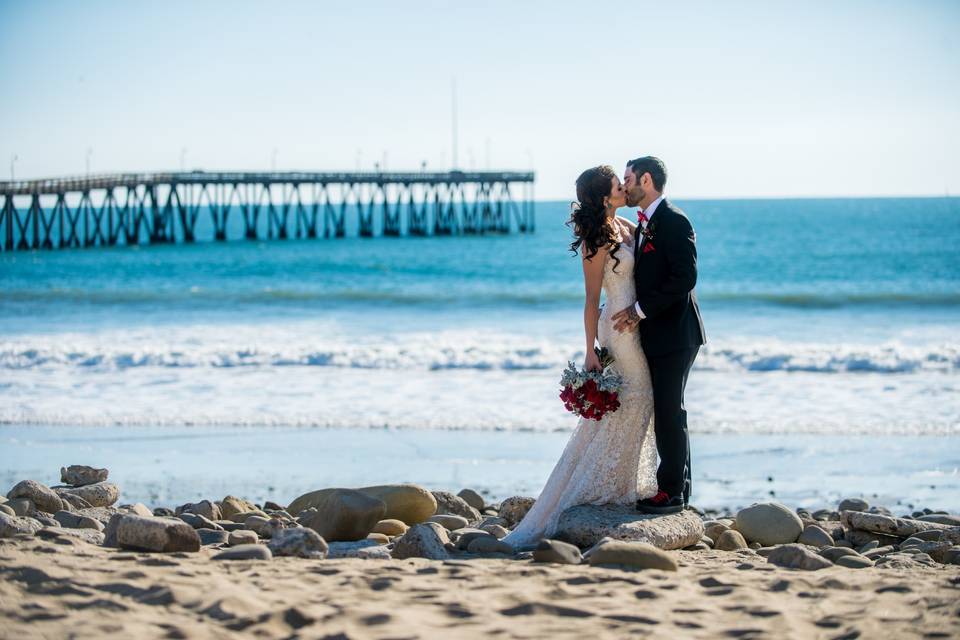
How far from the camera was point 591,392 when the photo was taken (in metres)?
5.03

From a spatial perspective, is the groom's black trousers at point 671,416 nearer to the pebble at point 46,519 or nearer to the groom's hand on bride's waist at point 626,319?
the groom's hand on bride's waist at point 626,319

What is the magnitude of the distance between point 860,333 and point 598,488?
15033 millimetres

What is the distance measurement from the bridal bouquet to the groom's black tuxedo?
205mm

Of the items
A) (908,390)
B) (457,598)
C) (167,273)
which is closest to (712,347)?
(908,390)

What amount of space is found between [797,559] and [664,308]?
1.19 meters

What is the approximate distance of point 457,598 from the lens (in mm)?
3857

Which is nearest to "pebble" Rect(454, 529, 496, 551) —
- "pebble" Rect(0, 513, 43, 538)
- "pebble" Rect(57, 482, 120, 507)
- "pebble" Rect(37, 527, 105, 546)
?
"pebble" Rect(37, 527, 105, 546)

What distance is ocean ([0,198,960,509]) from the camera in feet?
27.3

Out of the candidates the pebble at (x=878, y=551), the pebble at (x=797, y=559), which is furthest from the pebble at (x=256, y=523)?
the pebble at (x=878, y=551)

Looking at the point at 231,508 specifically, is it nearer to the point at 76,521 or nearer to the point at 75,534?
the point at 76,521

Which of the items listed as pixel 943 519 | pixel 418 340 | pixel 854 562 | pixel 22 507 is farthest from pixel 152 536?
pixel 418 340

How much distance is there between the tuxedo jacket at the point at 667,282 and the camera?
4.85m

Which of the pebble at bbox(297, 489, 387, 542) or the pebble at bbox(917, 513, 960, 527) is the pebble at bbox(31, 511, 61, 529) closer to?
the pebble at bbox(297, 489, 387, 542)

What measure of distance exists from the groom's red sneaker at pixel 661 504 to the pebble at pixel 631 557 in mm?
722
